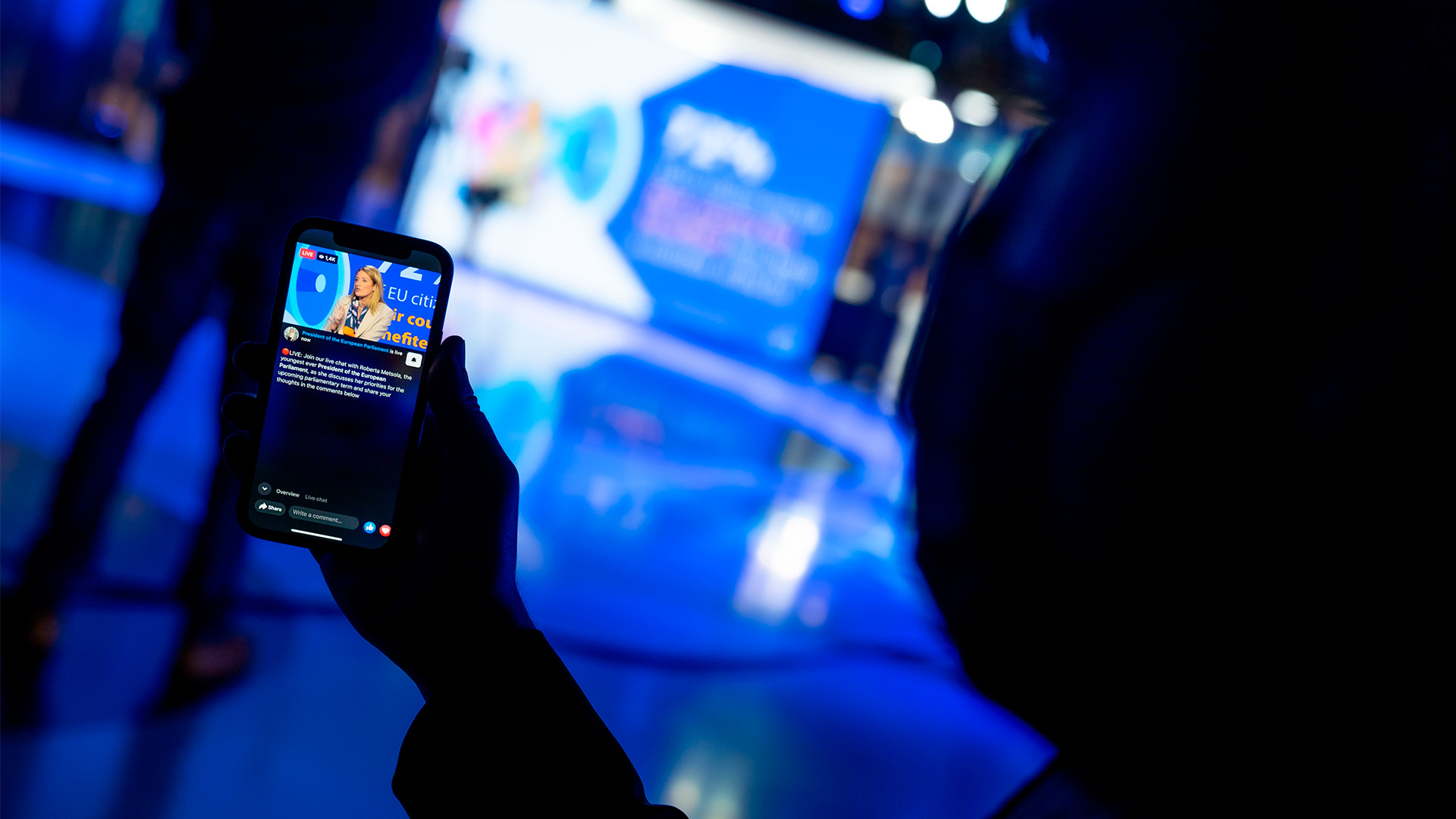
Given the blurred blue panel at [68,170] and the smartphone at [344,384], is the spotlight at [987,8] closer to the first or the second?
the smartphone at [344,384]

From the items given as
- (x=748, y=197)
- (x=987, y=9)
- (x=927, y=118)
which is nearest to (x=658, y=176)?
(x=748, y=197)

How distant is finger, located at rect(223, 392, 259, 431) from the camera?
43cm

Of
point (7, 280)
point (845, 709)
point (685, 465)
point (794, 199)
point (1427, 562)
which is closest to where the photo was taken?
point (1427, 562)

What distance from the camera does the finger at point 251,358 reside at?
0.43 metres

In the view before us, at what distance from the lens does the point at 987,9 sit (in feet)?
7.64

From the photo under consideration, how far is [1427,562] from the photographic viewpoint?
0.32 metres

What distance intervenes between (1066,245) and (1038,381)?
58mm

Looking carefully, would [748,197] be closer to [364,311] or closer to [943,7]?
[943,7]

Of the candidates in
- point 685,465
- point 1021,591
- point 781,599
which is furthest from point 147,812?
point 685,465

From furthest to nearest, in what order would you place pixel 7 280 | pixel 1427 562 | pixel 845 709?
pixel 7 280
pixel 845 709
pixel 1427 562

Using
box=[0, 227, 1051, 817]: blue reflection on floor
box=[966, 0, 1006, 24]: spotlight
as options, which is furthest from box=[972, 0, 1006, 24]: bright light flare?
box=[0, 227, 1051, 817]: blue reflection on floor

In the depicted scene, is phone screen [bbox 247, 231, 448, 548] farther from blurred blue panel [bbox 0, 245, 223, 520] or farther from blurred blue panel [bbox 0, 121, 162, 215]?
blurred blue panel [bbox 0, 121, 162, 215]

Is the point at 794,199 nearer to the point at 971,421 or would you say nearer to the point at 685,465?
the point at 685,465

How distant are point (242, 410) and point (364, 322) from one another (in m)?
0.08
